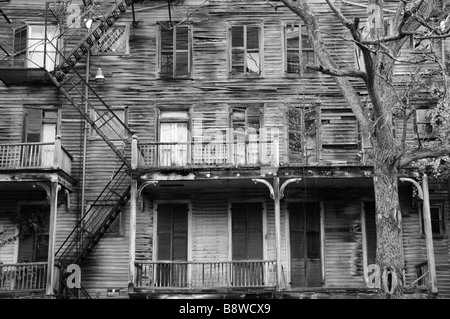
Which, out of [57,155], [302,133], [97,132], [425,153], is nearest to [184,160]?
[97,132]

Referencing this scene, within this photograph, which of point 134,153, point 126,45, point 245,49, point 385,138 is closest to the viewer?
point 385,138

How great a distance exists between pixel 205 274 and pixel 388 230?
7137mm

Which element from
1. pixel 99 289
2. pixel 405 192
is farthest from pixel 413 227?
pixel 99 289

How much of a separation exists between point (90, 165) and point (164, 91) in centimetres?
369

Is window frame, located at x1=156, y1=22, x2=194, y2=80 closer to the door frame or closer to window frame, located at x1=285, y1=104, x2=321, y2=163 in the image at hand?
window frame, located at x1=285, y1=104, x2=321, y2=163

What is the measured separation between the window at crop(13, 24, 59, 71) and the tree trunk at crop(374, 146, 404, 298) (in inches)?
493

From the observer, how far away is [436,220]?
2427 cm

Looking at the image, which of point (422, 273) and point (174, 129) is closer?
Answer: point (422, 273)

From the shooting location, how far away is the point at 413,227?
24.1 m

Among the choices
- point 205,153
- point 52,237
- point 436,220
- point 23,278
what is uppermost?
point 205,153

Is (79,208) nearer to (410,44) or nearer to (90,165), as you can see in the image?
(90,165)

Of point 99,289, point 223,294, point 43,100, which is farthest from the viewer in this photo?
point 43,100

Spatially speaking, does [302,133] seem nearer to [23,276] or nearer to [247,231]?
[247,231]

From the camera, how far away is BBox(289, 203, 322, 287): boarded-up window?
932 inches
